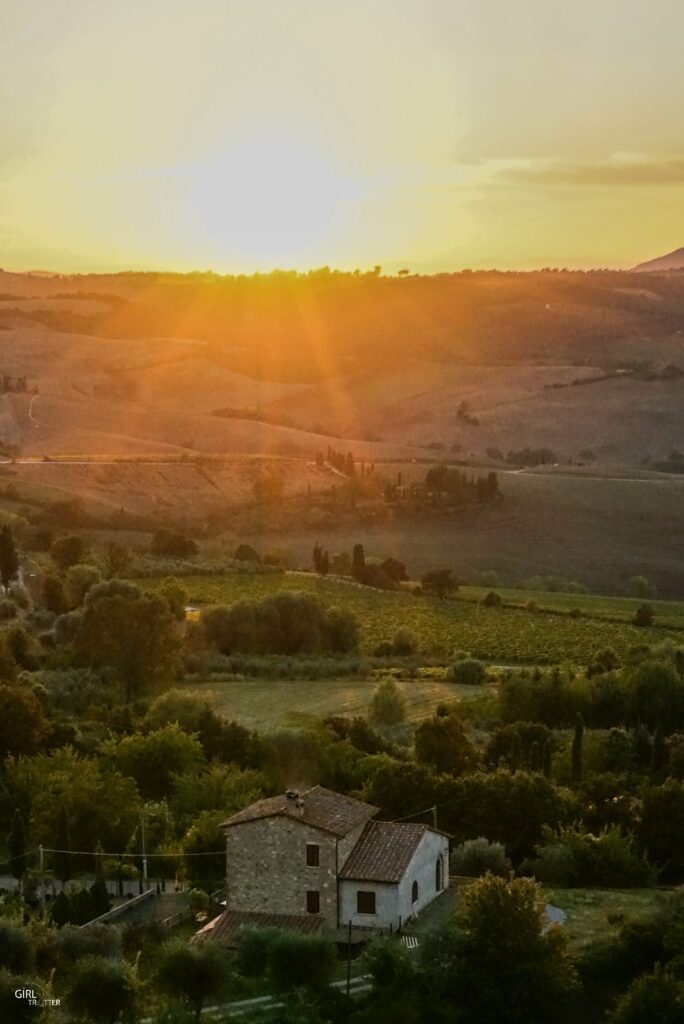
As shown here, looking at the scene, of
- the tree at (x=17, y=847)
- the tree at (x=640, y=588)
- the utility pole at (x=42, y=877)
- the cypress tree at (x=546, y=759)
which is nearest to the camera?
the utility pole at (x=42, y=877)

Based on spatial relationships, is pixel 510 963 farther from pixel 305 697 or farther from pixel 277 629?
pixel 277 629

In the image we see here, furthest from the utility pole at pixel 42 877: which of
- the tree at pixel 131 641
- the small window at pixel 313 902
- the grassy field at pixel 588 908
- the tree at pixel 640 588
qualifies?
the tree at pixel 640 588

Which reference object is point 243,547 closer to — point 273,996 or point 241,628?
point 241,628

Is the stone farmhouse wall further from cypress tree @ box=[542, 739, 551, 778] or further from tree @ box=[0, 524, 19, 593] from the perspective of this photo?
tree @ box=[0, 524, 19, 593]

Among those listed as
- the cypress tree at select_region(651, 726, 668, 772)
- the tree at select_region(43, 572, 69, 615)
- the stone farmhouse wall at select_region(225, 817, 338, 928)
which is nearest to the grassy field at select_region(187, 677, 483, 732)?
the cypress tree at select_region(651, 726, 668, 772)

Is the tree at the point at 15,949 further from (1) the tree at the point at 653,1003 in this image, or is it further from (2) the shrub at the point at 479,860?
(2) the shrub at the point at 479,860

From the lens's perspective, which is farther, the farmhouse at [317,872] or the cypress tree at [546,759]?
A: the cypress tree at [546,759]
